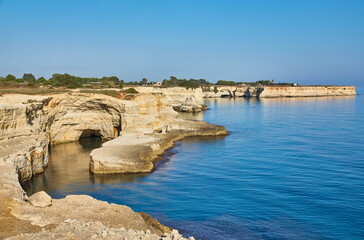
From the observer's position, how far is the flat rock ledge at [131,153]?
28.8 meters

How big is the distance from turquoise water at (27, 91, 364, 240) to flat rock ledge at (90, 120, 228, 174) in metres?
0.98

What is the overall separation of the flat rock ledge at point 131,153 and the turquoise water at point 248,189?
3.22ft

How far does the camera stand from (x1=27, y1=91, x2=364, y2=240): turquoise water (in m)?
19.1

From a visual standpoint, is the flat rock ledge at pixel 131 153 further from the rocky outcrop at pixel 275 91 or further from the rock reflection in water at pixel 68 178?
the rocky outcrop at pixel 275 91

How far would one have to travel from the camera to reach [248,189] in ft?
83.1

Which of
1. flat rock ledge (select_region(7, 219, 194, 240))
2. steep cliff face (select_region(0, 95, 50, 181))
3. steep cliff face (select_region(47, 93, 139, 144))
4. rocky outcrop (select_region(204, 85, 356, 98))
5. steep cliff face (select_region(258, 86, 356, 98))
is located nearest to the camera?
flat rock ledge (select_region(7, 219, 194, 240))

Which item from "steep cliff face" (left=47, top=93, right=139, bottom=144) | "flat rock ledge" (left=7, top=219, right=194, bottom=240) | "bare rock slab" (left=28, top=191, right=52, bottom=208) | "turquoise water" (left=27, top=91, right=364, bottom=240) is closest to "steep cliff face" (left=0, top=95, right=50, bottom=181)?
"turquoise water" (left=27, top=91, right=364, bottom=240)

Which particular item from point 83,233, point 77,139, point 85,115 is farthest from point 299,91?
point 83,233

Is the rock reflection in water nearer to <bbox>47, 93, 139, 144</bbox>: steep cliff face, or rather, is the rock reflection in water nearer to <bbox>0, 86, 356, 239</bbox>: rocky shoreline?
<bbox>0, 86, 356, 239</bbox>: rocky shoreline

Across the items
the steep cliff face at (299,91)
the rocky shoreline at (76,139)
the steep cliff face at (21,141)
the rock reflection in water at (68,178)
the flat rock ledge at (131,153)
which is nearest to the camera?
the rocky shoreline at (76,139)

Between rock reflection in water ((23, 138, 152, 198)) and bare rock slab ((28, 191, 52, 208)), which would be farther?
rock reflection in water ((23, 138, 152, 198))

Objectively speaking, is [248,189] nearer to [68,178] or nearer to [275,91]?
[68,178]

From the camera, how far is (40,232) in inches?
494

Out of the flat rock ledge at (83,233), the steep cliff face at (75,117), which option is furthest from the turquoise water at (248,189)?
the flat rock ledge at (83,233)
